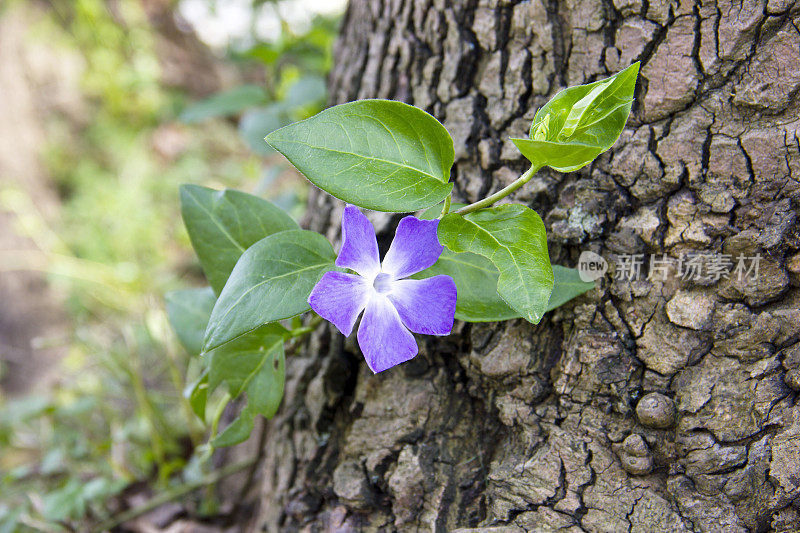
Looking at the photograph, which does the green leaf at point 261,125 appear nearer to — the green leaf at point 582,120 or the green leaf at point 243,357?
the green leaf at point 243,357

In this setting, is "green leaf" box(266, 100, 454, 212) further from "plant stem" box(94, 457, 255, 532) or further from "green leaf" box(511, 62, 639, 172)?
"plant stem" box(94, 457, 255, 532)

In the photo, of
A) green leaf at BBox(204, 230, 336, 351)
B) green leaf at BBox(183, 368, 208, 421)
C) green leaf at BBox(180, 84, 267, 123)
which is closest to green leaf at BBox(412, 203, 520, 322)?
green leaf at BBox(204, 230, 336, 351)

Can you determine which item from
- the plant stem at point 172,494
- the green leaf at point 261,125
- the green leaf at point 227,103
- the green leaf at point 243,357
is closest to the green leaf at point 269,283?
the green leaf at point 243,357

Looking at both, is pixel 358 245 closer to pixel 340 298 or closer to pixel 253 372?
pixel 340 298

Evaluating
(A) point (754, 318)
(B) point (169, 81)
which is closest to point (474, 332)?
(A) point (754, 318)

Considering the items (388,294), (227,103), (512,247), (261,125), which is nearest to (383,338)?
(388,294)

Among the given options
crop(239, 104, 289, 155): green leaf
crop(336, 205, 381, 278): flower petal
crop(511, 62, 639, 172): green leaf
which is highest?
crop(239, 104, 289, 155): green leaf
